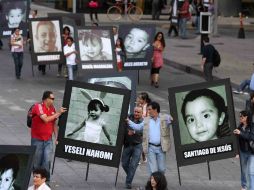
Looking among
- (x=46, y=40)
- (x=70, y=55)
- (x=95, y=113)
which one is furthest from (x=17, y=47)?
(x=95, y=113)

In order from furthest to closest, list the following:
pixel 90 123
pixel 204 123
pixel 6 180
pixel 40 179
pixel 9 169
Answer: pixel 204 123, pixel 90 123, pixel 9 169, pixel 6 180, pixel 40 179

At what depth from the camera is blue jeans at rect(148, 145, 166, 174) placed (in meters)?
15.5

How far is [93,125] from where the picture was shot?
16406 mm

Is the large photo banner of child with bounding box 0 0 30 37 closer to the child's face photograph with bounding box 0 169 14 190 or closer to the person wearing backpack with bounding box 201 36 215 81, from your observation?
the person wearing backpack with bounding box 201 36 215 81

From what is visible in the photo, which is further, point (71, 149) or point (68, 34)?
point (68, 34)

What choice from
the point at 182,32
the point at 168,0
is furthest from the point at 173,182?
the point at 168,0

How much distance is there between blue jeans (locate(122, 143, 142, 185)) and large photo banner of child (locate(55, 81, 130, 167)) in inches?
14.4

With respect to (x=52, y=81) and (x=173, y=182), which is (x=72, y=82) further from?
(x=52, y=81)

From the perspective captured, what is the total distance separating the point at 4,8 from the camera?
109 feet

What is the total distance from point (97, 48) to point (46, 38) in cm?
227

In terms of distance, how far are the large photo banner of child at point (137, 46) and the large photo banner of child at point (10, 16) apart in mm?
5515

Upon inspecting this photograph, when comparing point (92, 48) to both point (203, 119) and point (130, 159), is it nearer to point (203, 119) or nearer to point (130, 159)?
point (203, 119)

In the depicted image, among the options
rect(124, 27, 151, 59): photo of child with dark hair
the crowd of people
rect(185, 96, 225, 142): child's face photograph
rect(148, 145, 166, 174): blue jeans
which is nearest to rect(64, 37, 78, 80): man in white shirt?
rect(124, 27, 151, 59): photo of child with dark hair

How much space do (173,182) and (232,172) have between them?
1.54 m
